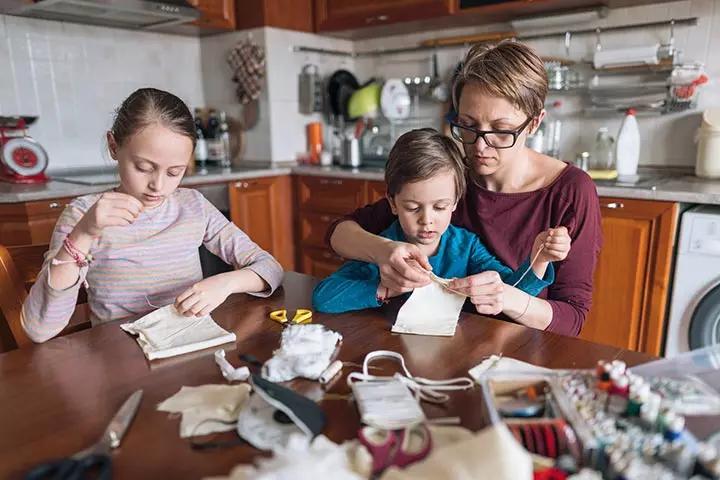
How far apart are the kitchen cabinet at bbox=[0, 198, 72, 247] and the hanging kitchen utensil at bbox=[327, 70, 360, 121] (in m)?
1.83

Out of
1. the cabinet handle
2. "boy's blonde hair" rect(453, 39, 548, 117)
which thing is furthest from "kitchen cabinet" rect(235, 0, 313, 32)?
"boy's blonde hair" rect(453, 39, 548, 117)

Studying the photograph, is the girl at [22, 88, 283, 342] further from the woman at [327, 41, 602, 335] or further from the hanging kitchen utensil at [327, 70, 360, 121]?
the hanging kitchen utensil at [327, 70, 360, 121]

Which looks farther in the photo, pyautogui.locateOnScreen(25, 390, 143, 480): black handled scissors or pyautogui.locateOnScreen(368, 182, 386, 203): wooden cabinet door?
pyautogui.locateOnScreen(368, 182, 386, 203): wooden cabinet door

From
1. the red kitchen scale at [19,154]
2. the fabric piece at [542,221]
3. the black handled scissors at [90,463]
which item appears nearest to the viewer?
the black handled scissors at [90,463]

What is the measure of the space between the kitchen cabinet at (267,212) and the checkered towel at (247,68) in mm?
564

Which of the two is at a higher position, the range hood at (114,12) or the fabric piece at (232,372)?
the range hood at (114,12)

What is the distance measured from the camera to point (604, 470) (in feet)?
1.72

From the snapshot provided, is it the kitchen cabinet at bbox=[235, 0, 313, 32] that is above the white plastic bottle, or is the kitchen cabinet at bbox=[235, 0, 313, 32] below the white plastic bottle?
above

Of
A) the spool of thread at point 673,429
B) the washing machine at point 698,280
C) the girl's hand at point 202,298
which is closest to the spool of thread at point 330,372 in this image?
the girl's hand at point 202,298

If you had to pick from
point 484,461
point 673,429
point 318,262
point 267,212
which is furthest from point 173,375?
point 318,262

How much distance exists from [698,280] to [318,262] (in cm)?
204

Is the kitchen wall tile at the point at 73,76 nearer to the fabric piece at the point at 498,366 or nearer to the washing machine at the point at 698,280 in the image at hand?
the fabric piece at the point at 498,366

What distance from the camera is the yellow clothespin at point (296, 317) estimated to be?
1.00 meters

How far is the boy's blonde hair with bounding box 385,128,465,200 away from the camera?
1082 mm
